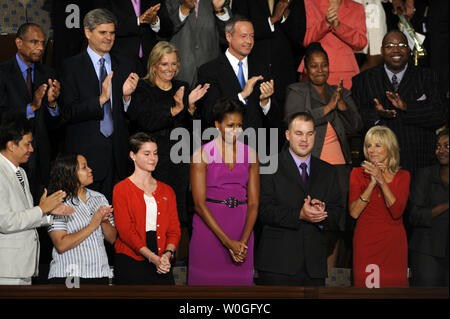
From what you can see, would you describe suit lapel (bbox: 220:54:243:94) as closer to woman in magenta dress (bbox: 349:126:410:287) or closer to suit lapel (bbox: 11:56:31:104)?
woman in magenta dress (bbox: 349:126:410:287)

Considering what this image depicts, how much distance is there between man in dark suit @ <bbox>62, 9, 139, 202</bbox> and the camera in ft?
15.4

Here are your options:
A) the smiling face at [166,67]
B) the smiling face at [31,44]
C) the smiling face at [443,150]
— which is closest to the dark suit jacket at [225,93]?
the smiling face at [166,67]

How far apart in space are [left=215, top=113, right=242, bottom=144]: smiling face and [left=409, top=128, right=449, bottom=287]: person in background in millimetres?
1156

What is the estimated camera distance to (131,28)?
17.0 ft

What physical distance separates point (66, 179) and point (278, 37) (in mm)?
2107

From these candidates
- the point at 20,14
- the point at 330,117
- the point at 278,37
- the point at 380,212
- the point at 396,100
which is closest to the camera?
the point at 380,212

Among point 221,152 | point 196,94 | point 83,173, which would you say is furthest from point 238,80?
point 83,173

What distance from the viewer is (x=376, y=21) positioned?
5723 mm

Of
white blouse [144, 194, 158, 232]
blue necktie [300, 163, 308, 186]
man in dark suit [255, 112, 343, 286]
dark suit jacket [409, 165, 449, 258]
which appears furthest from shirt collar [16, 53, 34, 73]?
dark suit jacket [409, 165, 449, 258]

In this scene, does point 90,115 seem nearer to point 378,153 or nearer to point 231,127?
point 231,127

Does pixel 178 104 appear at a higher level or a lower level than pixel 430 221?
higher

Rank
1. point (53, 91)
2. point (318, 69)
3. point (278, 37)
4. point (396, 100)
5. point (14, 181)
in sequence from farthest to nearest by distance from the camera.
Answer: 1. point (278, 37)
2. point (318, 69)
3. point (396, 100)
4. point (53, 91)
5. point (14, 181)

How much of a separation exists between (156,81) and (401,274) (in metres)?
2.03

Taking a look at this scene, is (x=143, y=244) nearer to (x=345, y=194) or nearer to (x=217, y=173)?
(x=217, y=173)
